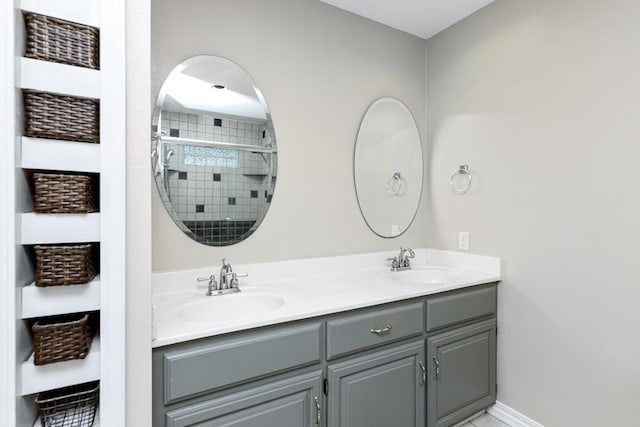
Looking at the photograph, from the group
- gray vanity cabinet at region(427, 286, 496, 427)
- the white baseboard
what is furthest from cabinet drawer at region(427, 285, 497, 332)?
the white baseboard

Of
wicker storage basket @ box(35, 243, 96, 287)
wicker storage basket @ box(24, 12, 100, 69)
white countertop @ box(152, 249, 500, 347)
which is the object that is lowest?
white countertop @ box(152, 249, 500, 347)

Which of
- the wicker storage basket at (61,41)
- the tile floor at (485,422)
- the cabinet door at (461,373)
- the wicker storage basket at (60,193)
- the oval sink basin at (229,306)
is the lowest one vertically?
the tile floor at (485,422)

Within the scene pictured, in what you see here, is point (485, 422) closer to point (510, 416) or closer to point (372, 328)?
point (510, 416)

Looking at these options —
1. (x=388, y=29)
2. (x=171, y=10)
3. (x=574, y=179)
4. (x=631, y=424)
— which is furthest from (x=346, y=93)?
(x=631, y=424)

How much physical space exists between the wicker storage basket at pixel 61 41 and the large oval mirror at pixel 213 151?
0.64 metres

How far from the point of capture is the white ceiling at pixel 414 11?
208 centimetres

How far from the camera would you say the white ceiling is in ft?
6.81

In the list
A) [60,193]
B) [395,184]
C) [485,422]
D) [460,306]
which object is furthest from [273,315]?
[485,422]

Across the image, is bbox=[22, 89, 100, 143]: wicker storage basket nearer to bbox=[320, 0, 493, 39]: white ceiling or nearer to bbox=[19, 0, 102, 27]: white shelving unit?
bbox=[19, 0, 102, 27]: white shelving unit

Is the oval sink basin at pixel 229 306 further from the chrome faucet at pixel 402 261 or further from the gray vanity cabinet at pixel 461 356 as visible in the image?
the chrome faucet at pixel 402 261

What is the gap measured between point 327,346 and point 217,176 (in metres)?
1.01

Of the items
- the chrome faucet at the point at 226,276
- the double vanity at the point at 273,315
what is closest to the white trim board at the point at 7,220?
the double vanity at the point at 273,315

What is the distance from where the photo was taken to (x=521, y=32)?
193cm

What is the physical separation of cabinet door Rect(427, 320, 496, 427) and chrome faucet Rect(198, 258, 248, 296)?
106 cm
